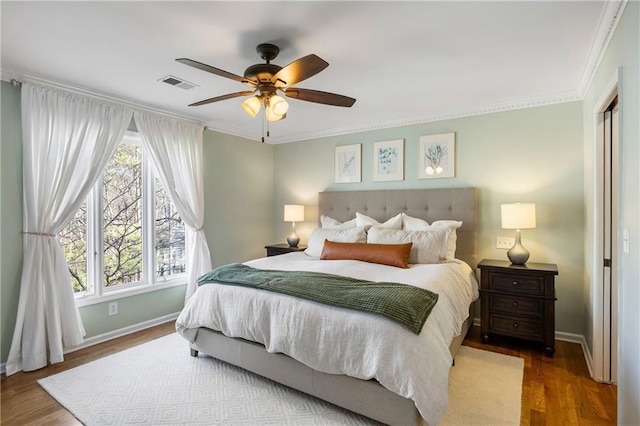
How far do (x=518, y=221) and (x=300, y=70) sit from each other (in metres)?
2.51

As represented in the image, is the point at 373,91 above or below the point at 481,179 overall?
above

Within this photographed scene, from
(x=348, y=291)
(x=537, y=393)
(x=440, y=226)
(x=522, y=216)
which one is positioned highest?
(x=522, y=216)

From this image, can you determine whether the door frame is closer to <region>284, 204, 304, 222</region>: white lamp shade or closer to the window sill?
<region>284, 204, 304, 222</region>: white lamp shade

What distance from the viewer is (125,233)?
146 inches

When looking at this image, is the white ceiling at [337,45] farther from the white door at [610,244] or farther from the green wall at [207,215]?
the green wall at [207,215]

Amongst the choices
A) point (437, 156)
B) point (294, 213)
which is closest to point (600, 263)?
point (437, 156)

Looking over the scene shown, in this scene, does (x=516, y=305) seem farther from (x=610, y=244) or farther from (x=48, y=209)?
(x=48, y=209)

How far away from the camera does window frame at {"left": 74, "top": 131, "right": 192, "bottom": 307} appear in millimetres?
3389

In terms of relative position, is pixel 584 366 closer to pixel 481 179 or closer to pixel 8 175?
pixel 481 179

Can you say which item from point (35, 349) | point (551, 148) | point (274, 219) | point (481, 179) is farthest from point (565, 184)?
point (35, 349)

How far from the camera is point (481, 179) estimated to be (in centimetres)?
378

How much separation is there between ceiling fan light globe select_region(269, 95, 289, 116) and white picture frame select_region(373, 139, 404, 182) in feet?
7.43

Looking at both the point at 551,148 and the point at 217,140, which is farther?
the point at 217,140

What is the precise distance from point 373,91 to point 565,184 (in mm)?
2157
